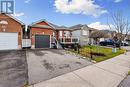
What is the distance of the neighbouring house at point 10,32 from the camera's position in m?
18.3

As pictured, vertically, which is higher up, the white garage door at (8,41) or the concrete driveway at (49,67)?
the white garage door at (8,41)

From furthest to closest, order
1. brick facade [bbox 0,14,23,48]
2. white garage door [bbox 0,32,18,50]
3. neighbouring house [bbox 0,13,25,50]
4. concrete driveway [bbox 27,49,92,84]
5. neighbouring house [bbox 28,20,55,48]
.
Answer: neighbouring house [bbox 28,20,55,48]
brick facade [bbox 0,14,23,48]
neighbouring house [bbox 0,13,25,50]
white garage door [bbox 0,32,18,50]
concrete driveway [bbox 27,49,92,84]

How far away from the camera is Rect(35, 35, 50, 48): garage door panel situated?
2152 centimetres

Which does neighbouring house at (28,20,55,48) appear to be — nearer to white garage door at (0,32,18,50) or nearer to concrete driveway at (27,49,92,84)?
white garage door at (0,32,18,50)

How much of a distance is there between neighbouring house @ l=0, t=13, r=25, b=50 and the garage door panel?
290 cm

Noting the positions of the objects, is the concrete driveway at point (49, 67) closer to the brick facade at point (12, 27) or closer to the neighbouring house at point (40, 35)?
the brick facade at point (12, 27)

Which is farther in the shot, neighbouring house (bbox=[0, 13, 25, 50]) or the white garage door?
neighbouring house (bbox=[0, 13, 25, 50])

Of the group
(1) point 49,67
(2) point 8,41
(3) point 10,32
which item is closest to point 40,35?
(3) point 10,32

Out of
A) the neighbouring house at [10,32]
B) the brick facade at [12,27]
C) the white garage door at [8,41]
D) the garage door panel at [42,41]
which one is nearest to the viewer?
the white garage door at [8,41]

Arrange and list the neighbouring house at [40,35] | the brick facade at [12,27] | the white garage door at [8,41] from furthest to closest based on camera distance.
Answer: the neighbouring house at [40,35] → the brick facade at [12,27] → the white garage door at [8,41]

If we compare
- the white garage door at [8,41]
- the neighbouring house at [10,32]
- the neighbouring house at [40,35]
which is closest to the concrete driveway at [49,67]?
the white garage door at [8,41]

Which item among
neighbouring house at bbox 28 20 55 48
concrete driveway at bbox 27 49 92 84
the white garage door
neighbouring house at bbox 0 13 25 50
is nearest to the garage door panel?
neighbouring house at bbox 28 20 55 48

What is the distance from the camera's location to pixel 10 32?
62.2 ft

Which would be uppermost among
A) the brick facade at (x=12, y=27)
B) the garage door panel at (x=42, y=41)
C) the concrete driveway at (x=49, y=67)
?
the brick facade at (x=12, y=27)
